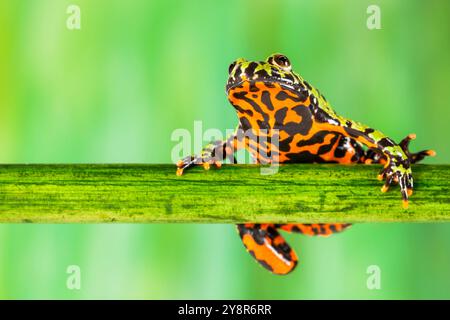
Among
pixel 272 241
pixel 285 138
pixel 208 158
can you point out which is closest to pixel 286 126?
pixel 285 138

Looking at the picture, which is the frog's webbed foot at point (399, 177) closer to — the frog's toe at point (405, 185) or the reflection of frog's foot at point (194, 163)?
the frog's toe at point (405, 185)

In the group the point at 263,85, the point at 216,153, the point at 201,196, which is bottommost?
the point at 201,196

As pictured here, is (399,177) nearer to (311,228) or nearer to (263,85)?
(263,85)

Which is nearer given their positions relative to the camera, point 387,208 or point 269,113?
point 387,208

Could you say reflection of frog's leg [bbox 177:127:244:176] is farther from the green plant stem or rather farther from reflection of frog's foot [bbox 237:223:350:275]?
reflection of frog's foot [bbox 237:223:350:275]

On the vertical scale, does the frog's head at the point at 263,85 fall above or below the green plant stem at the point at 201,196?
above

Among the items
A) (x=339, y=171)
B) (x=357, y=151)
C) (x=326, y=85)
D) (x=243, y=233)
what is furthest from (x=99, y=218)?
(x=326, y=85)

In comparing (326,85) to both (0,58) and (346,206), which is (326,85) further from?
(346,206)

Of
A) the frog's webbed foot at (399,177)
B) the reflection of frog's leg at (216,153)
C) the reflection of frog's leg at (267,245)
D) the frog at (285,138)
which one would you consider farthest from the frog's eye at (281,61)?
the reflection of frog's leg at (267,245)
